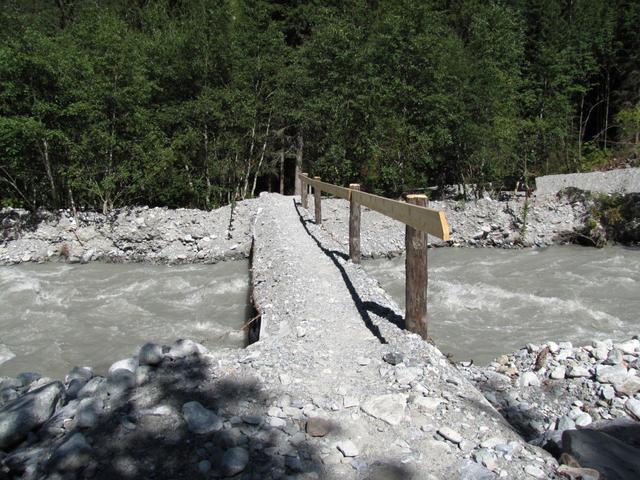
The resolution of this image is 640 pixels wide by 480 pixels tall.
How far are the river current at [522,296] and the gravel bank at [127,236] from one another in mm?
3794

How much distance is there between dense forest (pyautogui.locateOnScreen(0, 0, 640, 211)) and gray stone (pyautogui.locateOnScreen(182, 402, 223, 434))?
997cm

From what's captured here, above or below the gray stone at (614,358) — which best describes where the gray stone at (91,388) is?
above

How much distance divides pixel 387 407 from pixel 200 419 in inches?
44.6

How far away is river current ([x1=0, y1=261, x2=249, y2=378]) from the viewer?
5.31 meters

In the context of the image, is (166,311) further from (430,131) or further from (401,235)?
(430,131)

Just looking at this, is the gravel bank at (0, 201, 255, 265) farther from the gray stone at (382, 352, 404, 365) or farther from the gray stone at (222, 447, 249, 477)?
the gray stone at (222, 447, 249, 477)

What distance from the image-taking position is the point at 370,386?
10.0 ft

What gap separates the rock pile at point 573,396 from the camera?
2443 mm

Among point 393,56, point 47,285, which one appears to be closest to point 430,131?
point 393,56

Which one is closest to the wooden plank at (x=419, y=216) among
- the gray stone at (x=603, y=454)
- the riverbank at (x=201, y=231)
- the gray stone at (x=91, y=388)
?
the gray stone at (x=603, y=454)

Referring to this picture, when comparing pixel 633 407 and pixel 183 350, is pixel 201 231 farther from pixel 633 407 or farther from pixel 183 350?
pixel 633 407

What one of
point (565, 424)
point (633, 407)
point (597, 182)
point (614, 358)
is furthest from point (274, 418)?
point (597, 182)

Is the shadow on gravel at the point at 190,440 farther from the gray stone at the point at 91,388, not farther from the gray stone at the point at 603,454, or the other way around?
the gray stone at the point at 603,454

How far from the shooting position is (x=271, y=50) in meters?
13.7
